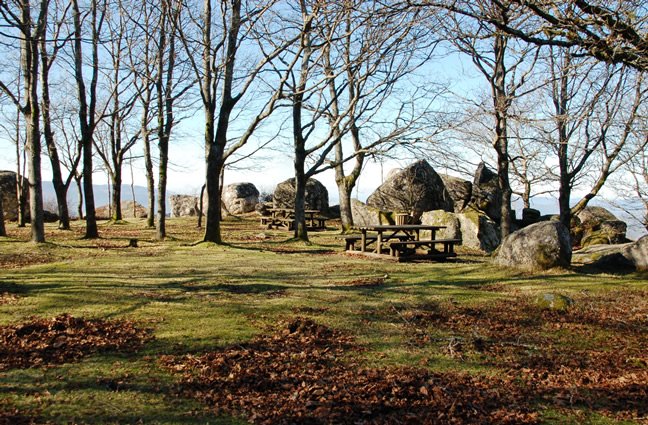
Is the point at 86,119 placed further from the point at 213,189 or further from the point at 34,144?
the point at 213,189

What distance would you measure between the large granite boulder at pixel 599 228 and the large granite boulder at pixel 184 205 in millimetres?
21739

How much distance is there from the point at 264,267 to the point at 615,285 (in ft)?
21.1

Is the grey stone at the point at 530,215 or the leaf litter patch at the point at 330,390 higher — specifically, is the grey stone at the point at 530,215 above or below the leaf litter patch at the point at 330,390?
above

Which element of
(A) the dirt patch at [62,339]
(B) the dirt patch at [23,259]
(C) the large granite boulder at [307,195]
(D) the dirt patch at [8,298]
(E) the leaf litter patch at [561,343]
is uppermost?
(C) the large granite boulder at [307,195]

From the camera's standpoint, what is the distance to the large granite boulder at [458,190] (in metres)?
23.1

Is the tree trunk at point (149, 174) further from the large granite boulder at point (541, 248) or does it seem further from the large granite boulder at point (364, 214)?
the large granite boulder at point (541, 248)

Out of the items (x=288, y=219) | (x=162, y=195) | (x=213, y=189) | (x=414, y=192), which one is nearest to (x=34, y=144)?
(x=213, y=189)

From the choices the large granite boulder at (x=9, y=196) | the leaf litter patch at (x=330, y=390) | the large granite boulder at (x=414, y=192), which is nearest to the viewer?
the leaf litter patch at (x=330, y=390)

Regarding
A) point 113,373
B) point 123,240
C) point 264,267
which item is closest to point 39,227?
point 123,240

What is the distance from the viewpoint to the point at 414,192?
21672mm

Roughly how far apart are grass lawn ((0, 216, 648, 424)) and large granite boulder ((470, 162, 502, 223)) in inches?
521

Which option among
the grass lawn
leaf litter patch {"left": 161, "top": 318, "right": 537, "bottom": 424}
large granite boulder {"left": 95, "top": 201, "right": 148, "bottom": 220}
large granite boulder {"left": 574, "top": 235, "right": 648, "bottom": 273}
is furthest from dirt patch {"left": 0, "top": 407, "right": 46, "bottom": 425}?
large granite boulder {"left": 95, "top": 201, "right": 148, "bottom": 220}

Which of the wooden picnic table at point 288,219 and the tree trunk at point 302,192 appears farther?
the wooden picnic table at point 288,219

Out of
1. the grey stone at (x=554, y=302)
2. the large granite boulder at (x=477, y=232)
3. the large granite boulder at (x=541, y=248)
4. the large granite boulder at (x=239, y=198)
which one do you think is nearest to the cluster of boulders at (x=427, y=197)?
the large granite boulder at (x=477, y=232)
